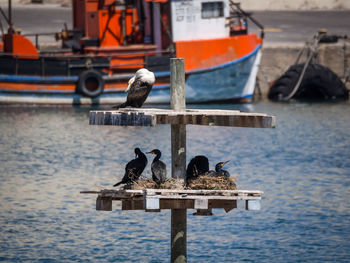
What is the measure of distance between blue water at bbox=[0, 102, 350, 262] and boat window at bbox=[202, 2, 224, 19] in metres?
4.65

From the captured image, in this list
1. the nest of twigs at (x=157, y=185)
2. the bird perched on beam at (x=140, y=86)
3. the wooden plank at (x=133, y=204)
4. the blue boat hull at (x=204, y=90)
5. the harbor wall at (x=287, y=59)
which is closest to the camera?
the wooden plank at (x=133, y=204)

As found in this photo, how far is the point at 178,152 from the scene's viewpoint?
790cm

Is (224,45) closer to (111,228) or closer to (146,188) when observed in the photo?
(111,228)

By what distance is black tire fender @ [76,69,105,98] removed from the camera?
27.6m

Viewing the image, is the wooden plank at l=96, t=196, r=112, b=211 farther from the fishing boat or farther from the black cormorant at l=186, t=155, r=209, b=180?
the fishing boat

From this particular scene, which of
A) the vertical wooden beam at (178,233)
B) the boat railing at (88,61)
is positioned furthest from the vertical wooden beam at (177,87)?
the boat railing at (88,61)

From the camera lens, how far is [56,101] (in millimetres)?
28156

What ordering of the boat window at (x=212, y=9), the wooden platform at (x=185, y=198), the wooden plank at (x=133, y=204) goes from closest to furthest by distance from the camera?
the wooden platform at (x=185, y=198) < the wooden plank at (x=133, y=204) < the boat window at (x=212, y=9)

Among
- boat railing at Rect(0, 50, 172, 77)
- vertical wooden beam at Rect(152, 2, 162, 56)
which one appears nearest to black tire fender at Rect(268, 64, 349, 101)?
boat railing at Rect(0, 50, 172, 77)

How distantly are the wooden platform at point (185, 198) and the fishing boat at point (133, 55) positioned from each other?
1956 cm

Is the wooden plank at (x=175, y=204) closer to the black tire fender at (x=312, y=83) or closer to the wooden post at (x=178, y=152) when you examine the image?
the wooden post at (x=178, y=152)

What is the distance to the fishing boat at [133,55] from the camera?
27.4m

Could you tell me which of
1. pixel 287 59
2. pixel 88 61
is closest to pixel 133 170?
pixel 88 61

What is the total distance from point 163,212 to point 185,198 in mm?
6207
